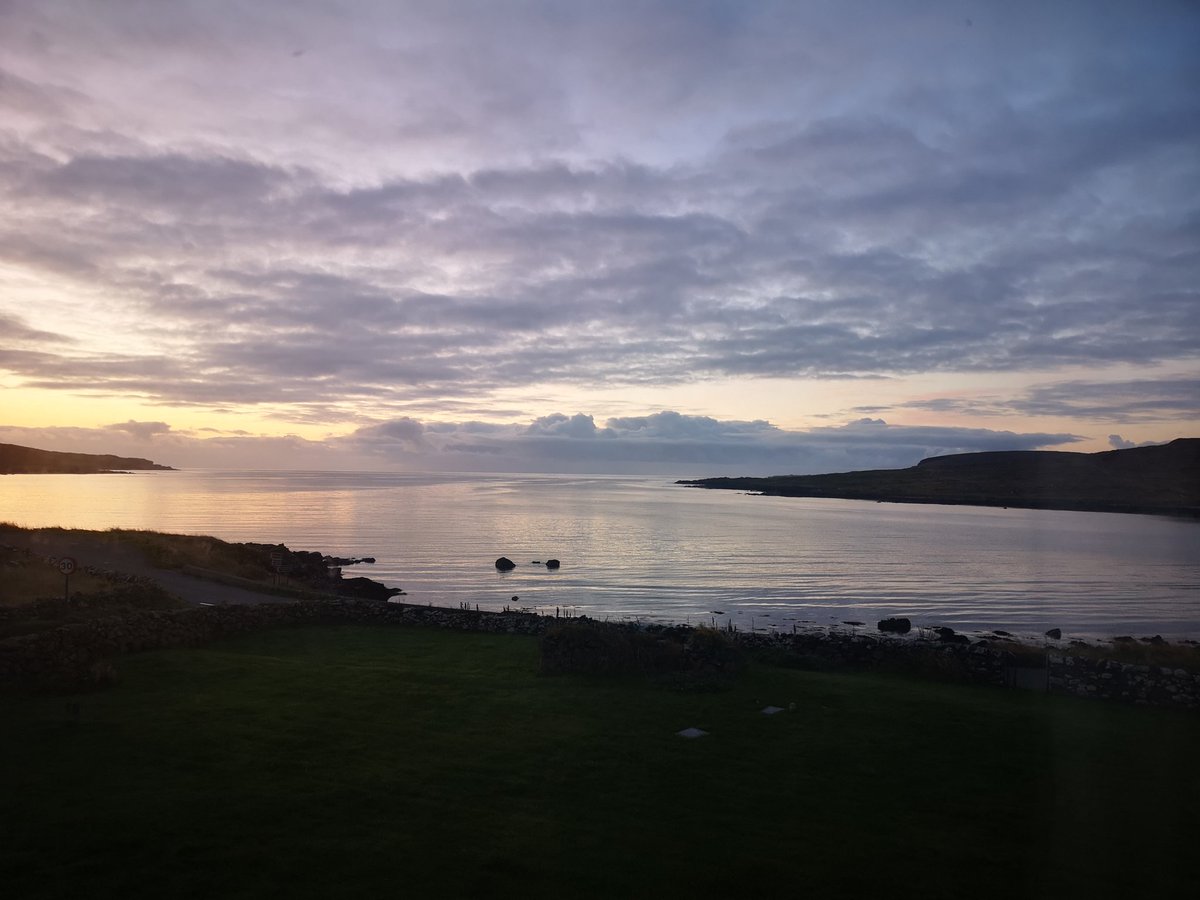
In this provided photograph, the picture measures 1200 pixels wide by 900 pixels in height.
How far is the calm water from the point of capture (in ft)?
164

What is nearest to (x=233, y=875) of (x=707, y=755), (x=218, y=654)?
(x=707, y=755)

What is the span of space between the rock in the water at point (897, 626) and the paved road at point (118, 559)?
32460 mm

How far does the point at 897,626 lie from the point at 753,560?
1342 inches

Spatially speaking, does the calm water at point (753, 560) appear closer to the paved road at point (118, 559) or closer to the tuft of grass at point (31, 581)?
the paved road at point (118, 559)

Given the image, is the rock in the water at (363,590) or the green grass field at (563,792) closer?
the green grass field at (563,792)

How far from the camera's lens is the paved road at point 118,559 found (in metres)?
34.1

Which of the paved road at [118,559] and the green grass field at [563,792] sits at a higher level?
the paved road at [118,559]

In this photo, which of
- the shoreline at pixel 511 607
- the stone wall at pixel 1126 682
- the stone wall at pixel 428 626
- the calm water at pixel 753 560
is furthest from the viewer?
the calm water at pixel 753 560

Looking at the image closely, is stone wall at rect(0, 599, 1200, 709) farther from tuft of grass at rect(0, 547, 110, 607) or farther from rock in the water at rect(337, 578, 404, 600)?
rock in the water at rect(337, 578, 404, 600)

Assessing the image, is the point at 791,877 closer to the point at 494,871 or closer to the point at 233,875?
the point at 494,871

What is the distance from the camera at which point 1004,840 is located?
37.2 ft

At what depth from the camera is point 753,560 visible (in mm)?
76938

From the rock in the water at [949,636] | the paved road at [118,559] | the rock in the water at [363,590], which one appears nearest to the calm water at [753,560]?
the rock in the water at [363,590]

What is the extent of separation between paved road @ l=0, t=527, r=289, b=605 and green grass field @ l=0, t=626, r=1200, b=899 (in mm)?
16304
